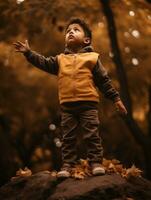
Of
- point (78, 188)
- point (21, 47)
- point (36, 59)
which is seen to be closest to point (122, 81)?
point (36, 59)

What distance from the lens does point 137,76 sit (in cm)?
1274

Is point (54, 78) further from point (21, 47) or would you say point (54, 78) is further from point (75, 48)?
point (21, 47)

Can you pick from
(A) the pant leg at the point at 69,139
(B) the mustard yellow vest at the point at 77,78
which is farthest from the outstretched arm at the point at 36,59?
(A) the pant leg at the point at 69,139

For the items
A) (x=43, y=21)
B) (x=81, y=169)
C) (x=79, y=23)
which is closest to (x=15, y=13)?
(x=43, y=21)

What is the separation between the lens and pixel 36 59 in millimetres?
7023

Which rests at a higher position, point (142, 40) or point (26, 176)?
point (142, 40)

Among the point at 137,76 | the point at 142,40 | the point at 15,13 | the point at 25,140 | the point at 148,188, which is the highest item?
the point at 15,13

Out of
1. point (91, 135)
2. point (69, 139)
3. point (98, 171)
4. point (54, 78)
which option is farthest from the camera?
point (54, 78)

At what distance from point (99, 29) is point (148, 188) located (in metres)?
6.27

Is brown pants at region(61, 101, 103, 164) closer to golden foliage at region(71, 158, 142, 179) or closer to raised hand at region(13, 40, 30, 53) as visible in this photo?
golden foliage at region(71, 158, 142, 179)

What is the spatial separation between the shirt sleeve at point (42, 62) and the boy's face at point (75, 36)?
1.12ft

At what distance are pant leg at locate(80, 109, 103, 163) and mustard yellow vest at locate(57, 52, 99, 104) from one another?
9.3 inches

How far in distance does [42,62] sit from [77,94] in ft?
2.28

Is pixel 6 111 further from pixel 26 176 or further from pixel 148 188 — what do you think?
pixel 148 188
